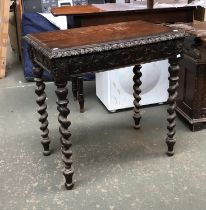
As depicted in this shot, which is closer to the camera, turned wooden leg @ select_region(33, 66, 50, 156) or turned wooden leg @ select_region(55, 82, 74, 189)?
turned wooden leg @ select_region(55, 82, 74, 189)

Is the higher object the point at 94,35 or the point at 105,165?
the point at 94,35

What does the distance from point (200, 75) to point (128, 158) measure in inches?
27.1

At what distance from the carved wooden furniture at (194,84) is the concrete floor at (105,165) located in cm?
9

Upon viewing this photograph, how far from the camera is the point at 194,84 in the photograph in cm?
206

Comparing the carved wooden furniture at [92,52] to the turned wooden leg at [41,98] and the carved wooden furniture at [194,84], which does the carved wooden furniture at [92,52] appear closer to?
the turned wooden leg at [41,98]

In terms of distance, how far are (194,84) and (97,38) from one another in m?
0.81

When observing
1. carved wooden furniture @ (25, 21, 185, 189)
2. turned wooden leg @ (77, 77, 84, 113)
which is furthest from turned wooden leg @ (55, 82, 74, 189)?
turned wooden leg @ (77, 77, 84, 113)

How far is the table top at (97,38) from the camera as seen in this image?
55.7 inches

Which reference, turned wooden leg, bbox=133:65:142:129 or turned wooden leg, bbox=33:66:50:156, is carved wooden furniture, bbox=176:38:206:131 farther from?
turned wooden leg, bbox=33:66:50:156

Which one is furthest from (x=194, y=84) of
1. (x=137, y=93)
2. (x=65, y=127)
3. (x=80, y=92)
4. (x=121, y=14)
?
(x=65, y=127)

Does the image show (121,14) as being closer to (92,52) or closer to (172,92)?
(172,92)

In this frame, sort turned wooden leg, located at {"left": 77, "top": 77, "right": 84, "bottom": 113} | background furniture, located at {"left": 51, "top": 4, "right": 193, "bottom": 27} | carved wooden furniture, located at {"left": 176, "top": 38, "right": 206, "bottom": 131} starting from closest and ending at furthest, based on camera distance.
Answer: carved wooden furniture, located at {"left": 176, "top": 38, "right": 206, "bottom": 131} → background furniture, located at {"left": 51, "top": 4, "right": 193, "bottom": 27} → turned wooden leg, located at {"left": 77, "top": 77, "right": 84, "bottom": 113}

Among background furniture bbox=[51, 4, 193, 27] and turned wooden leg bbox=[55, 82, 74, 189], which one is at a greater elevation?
background furniture bbox=[51, 4, 193, 27]

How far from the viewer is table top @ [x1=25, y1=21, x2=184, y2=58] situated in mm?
1415
